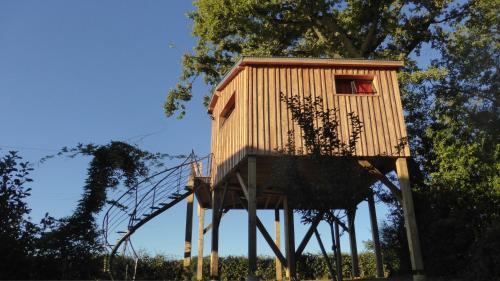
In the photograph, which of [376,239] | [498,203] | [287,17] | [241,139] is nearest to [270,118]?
[241,139]

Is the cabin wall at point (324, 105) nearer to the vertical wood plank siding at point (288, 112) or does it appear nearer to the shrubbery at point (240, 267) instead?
the vertical wood plank siding at point (288, 112)

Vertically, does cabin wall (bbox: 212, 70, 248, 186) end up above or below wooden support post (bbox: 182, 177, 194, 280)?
above

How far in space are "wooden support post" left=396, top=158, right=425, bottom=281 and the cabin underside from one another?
524 mm

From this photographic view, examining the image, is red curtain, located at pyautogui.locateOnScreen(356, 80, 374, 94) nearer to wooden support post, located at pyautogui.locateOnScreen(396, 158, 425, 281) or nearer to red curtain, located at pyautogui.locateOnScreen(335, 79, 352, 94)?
red curtain, located at pyautogui.locateOnScreen(335, 79, 352, 94)

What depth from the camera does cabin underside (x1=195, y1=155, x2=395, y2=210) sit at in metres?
9.60

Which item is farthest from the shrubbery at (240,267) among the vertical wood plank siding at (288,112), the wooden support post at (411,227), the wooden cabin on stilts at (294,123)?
the wooden support post at (411,227)

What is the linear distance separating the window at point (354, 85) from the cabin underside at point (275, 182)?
2045 mm

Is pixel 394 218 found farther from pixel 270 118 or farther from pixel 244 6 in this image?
pixel 244 6

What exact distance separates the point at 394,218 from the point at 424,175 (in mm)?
1691

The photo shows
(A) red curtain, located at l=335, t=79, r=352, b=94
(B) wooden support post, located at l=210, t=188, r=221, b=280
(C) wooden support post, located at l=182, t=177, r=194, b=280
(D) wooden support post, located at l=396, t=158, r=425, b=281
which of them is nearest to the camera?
(D) wooden support post, located at l=396, t=158, r=425, b=281

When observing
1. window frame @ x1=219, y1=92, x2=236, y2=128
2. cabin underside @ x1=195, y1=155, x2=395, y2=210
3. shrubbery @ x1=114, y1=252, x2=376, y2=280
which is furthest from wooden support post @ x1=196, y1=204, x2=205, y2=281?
window frame @ x1=219, y1=92, x2=236, y2=128

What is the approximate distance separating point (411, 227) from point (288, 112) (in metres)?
4.17

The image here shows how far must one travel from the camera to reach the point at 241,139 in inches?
482

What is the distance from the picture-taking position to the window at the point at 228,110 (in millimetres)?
14312
